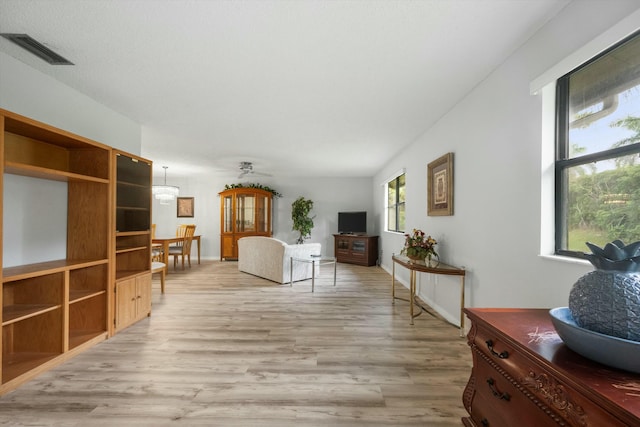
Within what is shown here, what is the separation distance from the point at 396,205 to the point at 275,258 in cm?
281

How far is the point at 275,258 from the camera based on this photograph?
511cm

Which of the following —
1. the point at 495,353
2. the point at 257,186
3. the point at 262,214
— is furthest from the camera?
the point at 257,186

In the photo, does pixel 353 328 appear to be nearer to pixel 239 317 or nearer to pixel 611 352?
pixel 239 317

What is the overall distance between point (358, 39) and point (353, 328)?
8.81ft

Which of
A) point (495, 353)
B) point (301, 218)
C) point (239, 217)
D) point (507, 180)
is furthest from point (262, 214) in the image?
point (495, 353)

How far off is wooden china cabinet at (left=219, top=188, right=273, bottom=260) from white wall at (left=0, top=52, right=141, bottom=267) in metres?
4.65

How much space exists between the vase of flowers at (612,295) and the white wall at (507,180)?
675mm

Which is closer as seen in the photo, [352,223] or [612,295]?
[612,295]

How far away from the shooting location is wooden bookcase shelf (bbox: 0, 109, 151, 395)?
6.87 feet

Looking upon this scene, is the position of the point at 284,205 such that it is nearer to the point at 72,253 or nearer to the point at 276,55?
the point at 72,253

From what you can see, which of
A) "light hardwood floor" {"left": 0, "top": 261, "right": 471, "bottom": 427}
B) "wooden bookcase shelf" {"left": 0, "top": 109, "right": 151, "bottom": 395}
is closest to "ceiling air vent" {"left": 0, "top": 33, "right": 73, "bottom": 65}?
"wooden bookcase shelf" {"left": 0, "top": 109, "right": 151, "bottom": 395}

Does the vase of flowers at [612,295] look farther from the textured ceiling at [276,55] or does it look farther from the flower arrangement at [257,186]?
the flower arrangement at [257,186]

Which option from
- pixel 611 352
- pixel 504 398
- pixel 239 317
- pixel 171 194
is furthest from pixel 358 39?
pixel 171 194

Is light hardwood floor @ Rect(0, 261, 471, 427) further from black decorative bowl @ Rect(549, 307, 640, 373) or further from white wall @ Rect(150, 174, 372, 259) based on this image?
white wall @ Rect(150, 174, 372, 259)
